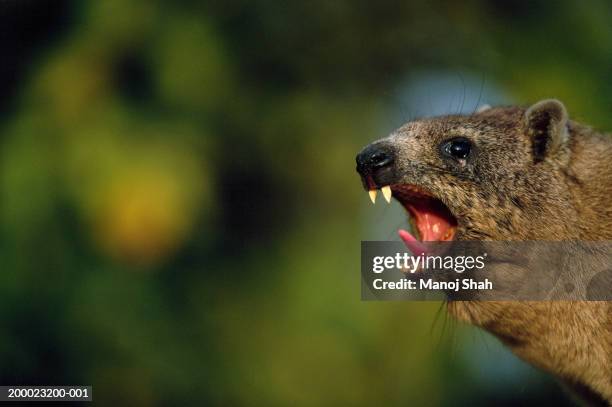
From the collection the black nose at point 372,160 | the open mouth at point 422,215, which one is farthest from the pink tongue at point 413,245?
the black nose at point 372,160

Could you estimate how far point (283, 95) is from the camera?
22.8 feet

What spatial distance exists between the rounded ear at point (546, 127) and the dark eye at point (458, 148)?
0.89ft

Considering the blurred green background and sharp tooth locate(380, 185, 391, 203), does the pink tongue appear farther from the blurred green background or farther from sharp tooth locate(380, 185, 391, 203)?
the blurred green background

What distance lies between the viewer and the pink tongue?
3.49m

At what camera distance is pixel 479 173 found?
3432mm

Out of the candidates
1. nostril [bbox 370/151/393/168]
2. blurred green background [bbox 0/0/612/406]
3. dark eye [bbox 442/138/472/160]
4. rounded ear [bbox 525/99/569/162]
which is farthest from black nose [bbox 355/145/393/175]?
blurred green background [bbox 0/0/612/406]

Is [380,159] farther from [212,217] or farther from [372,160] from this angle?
[212,217]

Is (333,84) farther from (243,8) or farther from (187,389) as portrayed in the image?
(187,389)

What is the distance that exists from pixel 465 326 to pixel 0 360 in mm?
3439

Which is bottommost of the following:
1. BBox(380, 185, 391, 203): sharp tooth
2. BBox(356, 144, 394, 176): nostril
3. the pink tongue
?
the pink tongue

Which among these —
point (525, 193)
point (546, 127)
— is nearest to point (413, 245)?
point (525, 193)

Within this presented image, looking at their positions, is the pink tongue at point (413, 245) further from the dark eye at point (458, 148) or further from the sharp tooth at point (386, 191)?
the dark eye at point (458, 148)

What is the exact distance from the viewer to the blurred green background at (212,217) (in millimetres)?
6082

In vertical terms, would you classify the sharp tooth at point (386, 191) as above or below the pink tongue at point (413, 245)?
above
